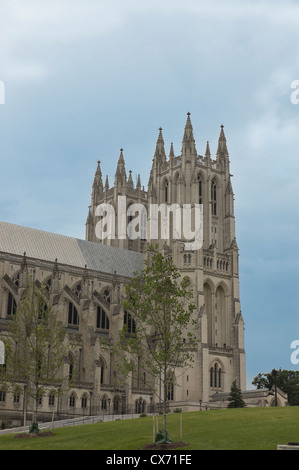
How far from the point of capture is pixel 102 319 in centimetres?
8500

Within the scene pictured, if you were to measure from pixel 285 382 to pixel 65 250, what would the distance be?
141 feet

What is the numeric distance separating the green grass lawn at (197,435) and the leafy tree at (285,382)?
5370cm

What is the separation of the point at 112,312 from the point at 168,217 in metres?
19.7

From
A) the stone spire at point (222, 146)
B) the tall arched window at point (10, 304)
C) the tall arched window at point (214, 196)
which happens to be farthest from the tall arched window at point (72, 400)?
the stone spire at point (222, 146)

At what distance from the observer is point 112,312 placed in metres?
81.5

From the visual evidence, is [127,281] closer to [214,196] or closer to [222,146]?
[214,196]

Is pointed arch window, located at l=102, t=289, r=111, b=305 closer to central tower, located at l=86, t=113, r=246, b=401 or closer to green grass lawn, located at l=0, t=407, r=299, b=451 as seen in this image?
central tower, located at l=86, t=113, r=246, b=401

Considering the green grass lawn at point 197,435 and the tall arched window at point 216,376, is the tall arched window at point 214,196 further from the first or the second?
the green grass lawn at point 197,435

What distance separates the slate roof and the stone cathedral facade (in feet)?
0.55

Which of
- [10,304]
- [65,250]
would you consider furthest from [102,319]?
[10,304]

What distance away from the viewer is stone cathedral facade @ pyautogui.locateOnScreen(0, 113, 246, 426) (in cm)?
7425

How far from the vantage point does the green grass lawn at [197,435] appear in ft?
114

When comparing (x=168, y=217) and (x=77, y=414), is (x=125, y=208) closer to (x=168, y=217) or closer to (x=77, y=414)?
(x=168, y=217)
